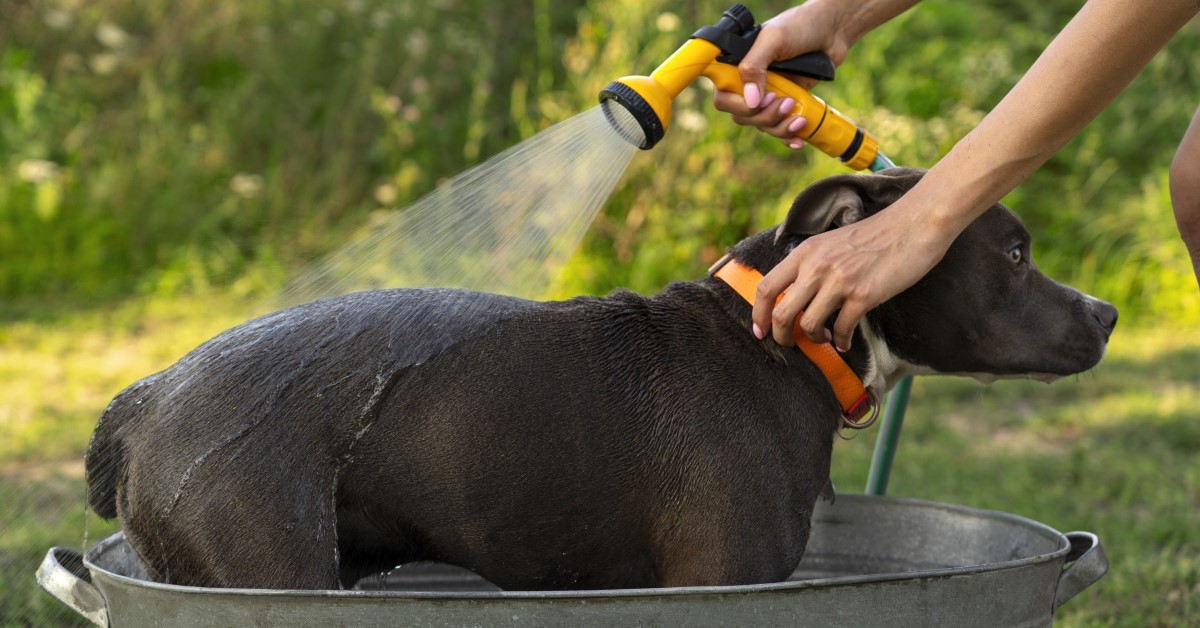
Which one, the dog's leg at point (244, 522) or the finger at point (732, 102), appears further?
the finger at point (732, 102)

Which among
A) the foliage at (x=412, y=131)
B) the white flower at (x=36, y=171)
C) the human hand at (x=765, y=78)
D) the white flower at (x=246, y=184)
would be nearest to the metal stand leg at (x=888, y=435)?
the human hand at (x=765, y=78)

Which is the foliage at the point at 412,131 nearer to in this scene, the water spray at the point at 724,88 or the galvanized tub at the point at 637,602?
the water spray at the point at 724,88

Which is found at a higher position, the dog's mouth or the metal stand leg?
the dog's mouth

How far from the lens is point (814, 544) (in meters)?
2.96

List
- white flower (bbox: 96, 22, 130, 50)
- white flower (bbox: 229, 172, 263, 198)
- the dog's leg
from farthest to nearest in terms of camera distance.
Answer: white flower (bbox: 96, 22, 130, 50)
white flower (bbox: 229, 172, 263, 198)
the dog's leg

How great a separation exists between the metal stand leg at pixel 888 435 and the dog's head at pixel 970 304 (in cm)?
25

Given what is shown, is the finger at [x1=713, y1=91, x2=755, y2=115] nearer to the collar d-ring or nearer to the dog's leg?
the collar d-ring

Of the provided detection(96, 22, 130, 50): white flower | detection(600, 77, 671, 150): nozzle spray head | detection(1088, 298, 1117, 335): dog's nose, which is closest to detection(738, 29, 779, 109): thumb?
detection(600, 77, 671, 150): nozzle spray head

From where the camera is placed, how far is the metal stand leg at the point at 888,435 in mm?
2744

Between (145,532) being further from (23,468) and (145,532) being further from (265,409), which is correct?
(23,468)

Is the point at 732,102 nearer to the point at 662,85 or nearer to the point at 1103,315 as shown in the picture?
the point at 662,85

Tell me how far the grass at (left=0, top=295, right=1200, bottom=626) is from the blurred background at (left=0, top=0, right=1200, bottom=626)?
0.07ft

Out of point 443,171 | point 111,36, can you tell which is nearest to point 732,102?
point 443,171

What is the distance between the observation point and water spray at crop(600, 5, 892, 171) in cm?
225
